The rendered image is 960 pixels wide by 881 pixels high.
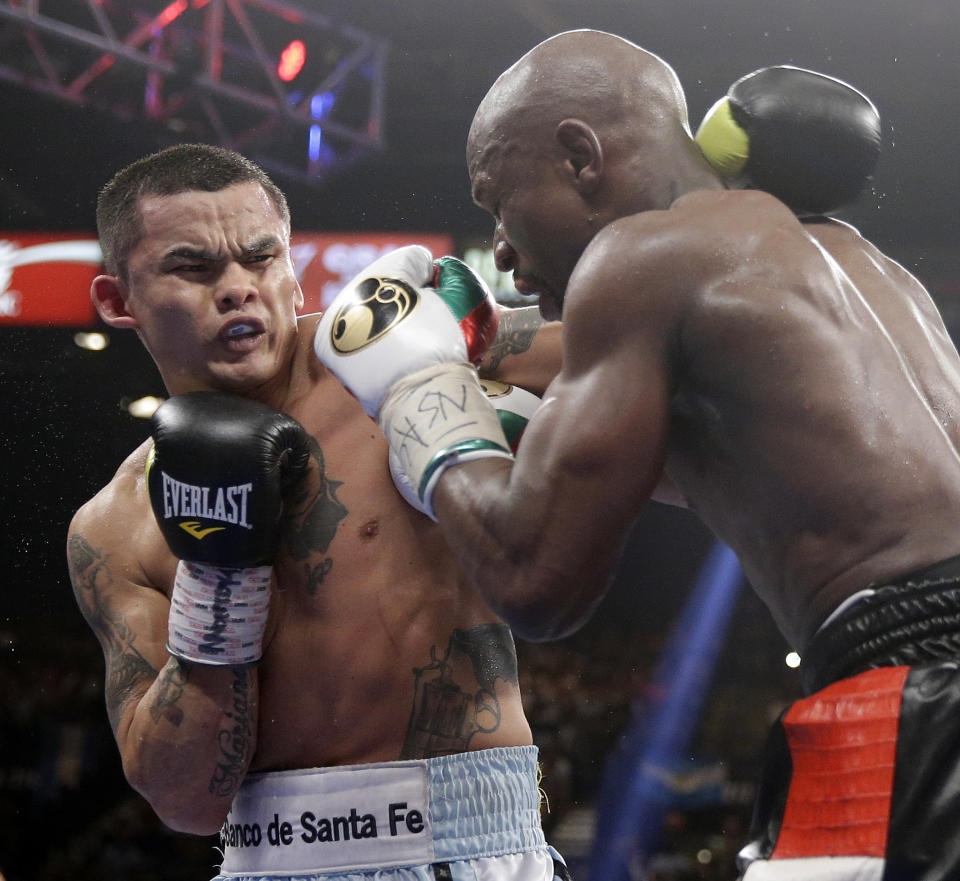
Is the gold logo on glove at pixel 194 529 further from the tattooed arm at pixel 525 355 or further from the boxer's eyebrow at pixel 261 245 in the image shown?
the tattooed arm at pixel 525 355

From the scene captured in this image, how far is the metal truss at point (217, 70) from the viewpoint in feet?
18.4

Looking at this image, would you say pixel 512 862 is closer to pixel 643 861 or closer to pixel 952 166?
pixel 643 861

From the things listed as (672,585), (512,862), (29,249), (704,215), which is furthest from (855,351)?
(672,585)

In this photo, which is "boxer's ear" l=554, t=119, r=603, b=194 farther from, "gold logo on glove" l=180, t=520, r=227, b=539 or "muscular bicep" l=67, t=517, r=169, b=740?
"muscular bicep" l=67, t=517, r=169, b=740

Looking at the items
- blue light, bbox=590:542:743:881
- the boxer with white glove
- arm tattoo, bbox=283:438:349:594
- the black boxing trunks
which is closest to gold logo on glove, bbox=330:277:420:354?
the boxer with white glove

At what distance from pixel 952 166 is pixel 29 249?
189 inches

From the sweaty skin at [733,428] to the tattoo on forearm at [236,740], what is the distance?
0.51 m

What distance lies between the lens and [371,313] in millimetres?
1498

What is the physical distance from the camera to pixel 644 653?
681 centimetres

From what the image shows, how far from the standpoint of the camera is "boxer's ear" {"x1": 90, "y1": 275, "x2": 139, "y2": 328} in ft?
6.42

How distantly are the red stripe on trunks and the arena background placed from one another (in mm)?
4922

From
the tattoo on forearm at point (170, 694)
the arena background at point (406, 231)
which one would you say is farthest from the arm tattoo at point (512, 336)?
the arena background at point (406, 231)

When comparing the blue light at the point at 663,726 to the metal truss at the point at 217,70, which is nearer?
the metal truss at the point at 217,70

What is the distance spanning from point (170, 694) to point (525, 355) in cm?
82
